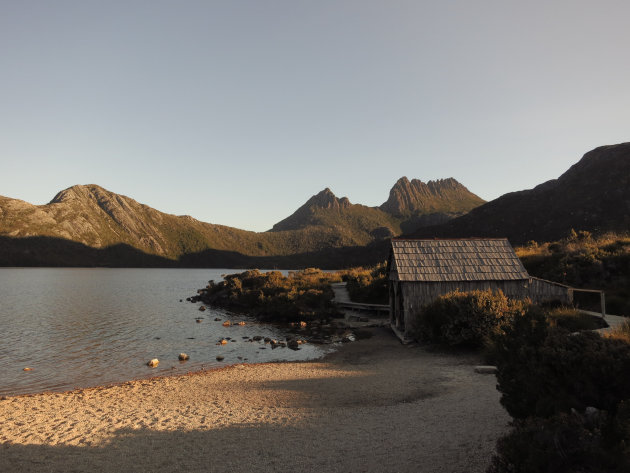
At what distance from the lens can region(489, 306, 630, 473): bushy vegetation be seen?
4305 mm

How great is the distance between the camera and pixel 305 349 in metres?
21.7

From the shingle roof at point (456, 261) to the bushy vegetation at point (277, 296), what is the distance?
13.6 m

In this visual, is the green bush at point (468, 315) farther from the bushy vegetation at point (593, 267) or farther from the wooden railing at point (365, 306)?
the wooden railing at point (365, 306)

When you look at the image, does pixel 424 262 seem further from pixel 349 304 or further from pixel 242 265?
pixel 242 265

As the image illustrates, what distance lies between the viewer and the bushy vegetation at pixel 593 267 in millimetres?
20188

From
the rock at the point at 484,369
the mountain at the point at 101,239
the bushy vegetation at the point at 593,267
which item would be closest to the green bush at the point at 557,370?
the rock at the point at 484,369

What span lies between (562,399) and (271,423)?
710 centimetres

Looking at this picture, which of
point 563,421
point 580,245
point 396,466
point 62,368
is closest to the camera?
point 563,421

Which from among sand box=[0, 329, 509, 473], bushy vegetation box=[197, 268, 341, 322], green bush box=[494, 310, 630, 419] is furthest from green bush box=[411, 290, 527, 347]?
bushy vegetation box=[197, 268, 341, 322]

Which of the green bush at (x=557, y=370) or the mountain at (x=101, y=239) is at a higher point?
the mountain at (x=101, y=239)

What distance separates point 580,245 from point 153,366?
30141mm

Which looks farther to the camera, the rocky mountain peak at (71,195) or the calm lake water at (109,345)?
the rocky mountain peak at (71,195)

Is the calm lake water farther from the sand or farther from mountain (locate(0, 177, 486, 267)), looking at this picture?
mountain (locate(0, 177, 486, 267))

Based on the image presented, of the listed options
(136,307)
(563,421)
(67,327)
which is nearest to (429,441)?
(563,421)
